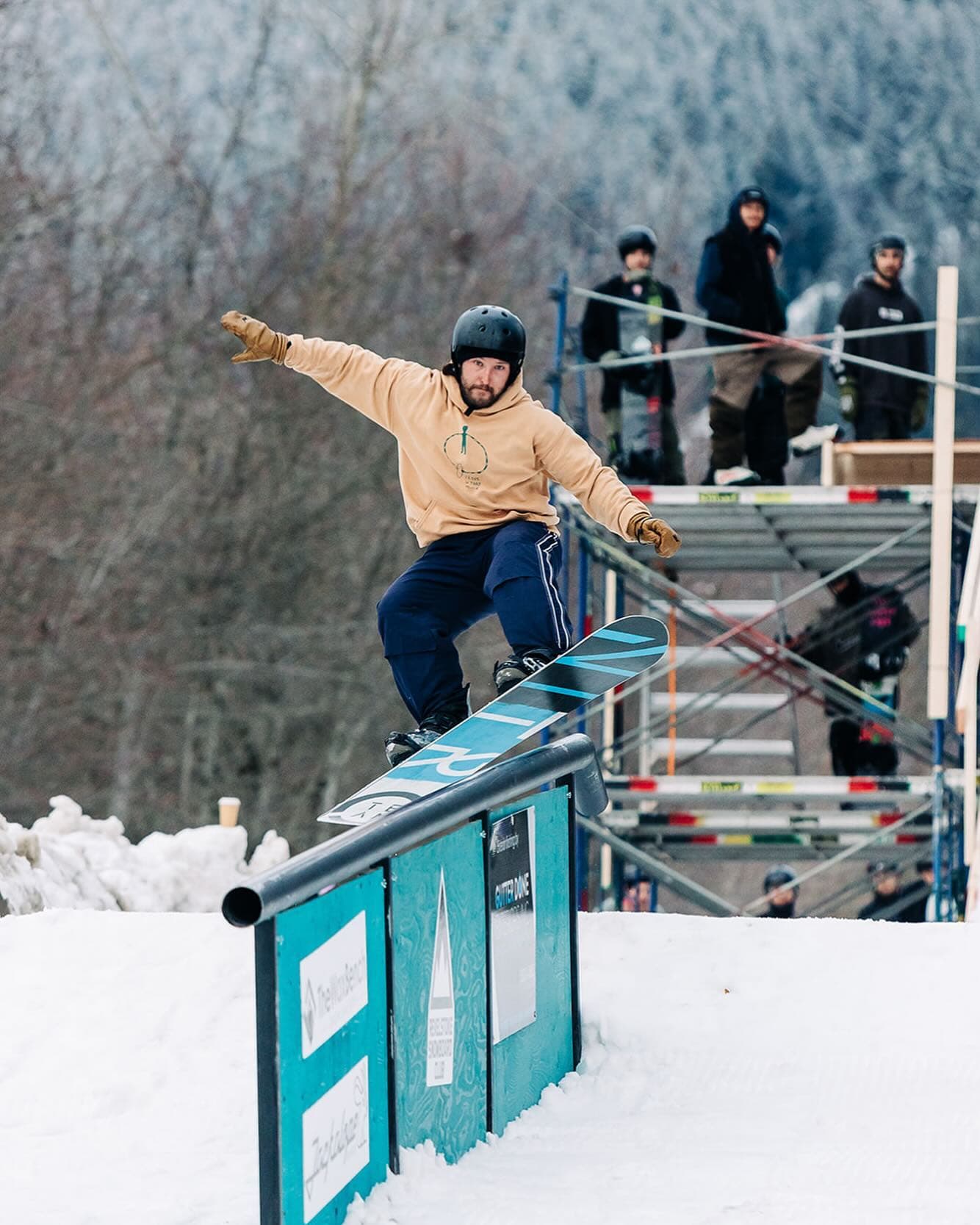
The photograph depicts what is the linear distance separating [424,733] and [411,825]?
5.36 ft

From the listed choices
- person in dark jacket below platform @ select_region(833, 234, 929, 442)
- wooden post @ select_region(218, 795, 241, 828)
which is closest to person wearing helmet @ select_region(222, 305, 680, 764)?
wooden post @ select_region(218, 795, 241, 828)

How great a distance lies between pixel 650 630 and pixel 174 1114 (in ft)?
7.13

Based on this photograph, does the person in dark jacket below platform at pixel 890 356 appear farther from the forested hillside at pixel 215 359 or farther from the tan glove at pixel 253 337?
the forested hillside at pixel 215 359

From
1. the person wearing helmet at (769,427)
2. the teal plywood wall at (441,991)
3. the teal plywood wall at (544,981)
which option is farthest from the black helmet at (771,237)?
the teal plywood wall at (441,991)

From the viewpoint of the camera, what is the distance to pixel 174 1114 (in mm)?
5027

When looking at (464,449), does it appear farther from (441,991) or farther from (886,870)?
(886,870)

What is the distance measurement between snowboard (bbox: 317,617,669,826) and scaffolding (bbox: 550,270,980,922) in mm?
3307

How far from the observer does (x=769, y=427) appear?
420 inches

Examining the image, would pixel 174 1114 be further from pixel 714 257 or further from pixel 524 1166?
pixel 714 257

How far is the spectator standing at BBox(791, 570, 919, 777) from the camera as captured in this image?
1105 centimetres

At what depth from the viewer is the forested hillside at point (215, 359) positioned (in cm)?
2380

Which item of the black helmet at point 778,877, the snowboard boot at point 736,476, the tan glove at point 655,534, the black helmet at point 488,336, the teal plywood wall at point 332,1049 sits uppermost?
the black helmet at point 488,336

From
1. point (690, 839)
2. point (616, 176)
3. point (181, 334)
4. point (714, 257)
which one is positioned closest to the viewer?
point (714, 257)

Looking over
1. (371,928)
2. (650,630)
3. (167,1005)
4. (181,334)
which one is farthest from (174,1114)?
(181,334)
